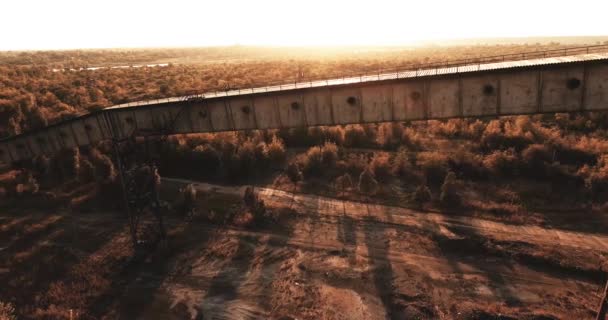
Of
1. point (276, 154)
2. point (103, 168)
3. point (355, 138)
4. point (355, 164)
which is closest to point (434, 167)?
point (355, 164)

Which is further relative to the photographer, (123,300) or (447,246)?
(447,246)

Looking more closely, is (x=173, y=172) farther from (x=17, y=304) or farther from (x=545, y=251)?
(x=545, y=251)

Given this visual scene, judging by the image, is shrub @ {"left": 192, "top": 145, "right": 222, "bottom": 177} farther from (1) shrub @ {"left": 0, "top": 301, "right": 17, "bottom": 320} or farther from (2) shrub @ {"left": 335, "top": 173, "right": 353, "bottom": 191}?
(1) shrub @ {"left": 0, "top": 301, "right": 17, "bottom": 320}

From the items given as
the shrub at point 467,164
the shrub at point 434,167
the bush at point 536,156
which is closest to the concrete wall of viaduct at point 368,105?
the shrub at point 434,167

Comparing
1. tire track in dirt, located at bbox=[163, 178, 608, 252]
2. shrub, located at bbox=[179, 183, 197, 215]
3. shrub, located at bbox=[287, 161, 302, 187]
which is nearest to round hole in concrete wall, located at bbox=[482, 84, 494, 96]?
tire track in dirt, located at bbox=[163, 178, 608, 252]

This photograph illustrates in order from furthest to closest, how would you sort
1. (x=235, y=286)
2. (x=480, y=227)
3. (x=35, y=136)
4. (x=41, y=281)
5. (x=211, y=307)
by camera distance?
(x=35, y=136) < (x=480, y=227) < (x=41, y=281) < (x=235, y=286) < (x=211, y=307)

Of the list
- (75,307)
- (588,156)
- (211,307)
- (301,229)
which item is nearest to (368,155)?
(301,229)

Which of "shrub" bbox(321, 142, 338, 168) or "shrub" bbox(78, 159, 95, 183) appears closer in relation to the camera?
"shrub" bbox(321, 142, 338, 168)

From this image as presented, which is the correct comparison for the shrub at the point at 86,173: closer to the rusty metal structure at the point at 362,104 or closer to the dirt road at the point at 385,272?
the rusty metal structure at the point at 362,104
